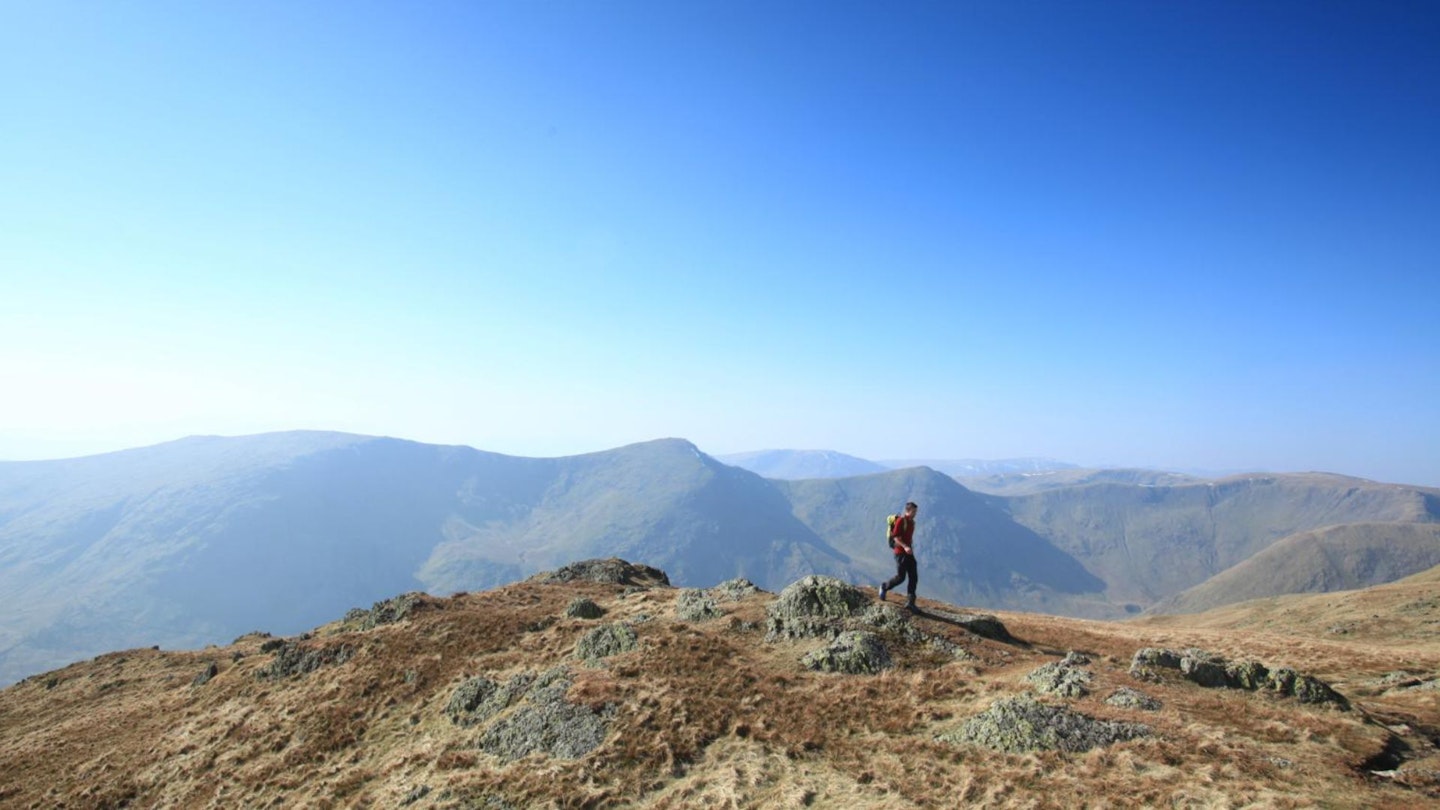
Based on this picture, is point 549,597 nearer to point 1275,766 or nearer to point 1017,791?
point 1017,791

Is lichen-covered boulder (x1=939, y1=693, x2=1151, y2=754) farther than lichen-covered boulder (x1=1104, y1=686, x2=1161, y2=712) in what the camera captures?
No

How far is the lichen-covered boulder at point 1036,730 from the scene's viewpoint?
18.3 metres

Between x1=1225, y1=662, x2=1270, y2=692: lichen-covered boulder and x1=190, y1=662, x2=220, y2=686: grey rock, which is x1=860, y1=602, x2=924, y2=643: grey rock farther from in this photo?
x1=190, y1=662, x2=220, y2=686: grey rock

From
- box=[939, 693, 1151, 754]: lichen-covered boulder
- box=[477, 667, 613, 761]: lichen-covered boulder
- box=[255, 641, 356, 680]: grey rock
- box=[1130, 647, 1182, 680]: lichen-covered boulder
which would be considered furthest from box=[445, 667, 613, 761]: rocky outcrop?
box=[1130, 647, 1182, 680]: lichen-covered boulder

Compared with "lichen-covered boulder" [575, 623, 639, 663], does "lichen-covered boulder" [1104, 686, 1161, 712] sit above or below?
above

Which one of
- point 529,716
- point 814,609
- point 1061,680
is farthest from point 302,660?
point 1061,680

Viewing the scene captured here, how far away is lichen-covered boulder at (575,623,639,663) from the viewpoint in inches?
1139

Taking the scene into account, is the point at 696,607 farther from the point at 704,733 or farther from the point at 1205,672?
the point at 1205,672

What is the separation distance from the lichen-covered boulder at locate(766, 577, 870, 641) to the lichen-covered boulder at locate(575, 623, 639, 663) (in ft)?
21.4

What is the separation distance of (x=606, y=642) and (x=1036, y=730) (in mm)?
18268

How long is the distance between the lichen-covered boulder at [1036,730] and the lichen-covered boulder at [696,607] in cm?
1492

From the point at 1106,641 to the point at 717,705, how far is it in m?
24.6

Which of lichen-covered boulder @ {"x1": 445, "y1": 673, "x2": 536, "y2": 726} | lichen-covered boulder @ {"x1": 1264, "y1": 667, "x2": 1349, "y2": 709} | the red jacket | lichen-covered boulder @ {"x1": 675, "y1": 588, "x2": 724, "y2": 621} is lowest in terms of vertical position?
lichen-covered boulder @ {"x1": 445, "y1": 673, "x2": 536, "y2": 726}

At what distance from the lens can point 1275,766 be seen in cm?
1616
